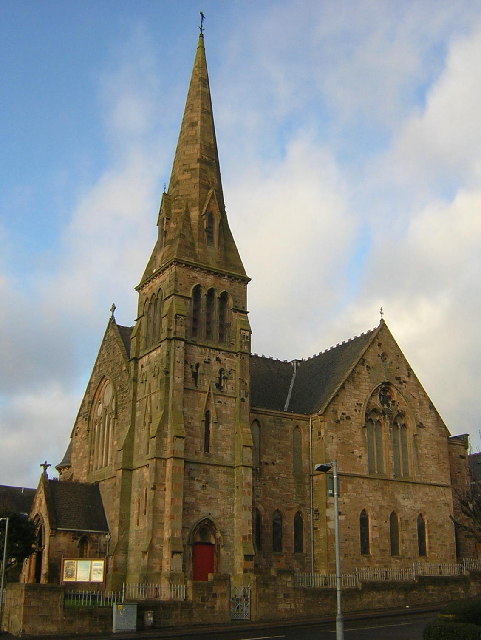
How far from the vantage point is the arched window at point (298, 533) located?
136 ft

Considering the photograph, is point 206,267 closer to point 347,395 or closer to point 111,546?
point 347,395

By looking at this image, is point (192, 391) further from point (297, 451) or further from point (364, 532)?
point (364, 532)

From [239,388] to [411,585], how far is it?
515 inches

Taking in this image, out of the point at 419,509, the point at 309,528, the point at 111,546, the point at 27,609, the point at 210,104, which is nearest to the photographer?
the point at 27,609

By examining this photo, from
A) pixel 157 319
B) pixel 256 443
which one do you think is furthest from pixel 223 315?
pixel 256 443

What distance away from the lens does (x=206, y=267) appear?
42250 mm

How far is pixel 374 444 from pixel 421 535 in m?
6.02

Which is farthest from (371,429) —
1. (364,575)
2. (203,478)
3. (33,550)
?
(33,550)

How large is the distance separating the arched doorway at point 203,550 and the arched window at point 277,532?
4.52 m

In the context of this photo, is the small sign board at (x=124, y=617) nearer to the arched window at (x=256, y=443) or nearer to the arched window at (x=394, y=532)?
the arched window at (x=256, y=443)

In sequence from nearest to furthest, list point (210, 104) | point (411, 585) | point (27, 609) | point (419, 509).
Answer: point (27, 609)
point (411, 585)
point (419, 509)
point (210, 104)

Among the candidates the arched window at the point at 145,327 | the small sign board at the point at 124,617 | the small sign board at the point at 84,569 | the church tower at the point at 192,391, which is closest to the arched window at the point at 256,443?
the church tower at the point at 192,391

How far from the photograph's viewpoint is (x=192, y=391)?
39531mm

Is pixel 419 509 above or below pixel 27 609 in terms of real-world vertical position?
above
